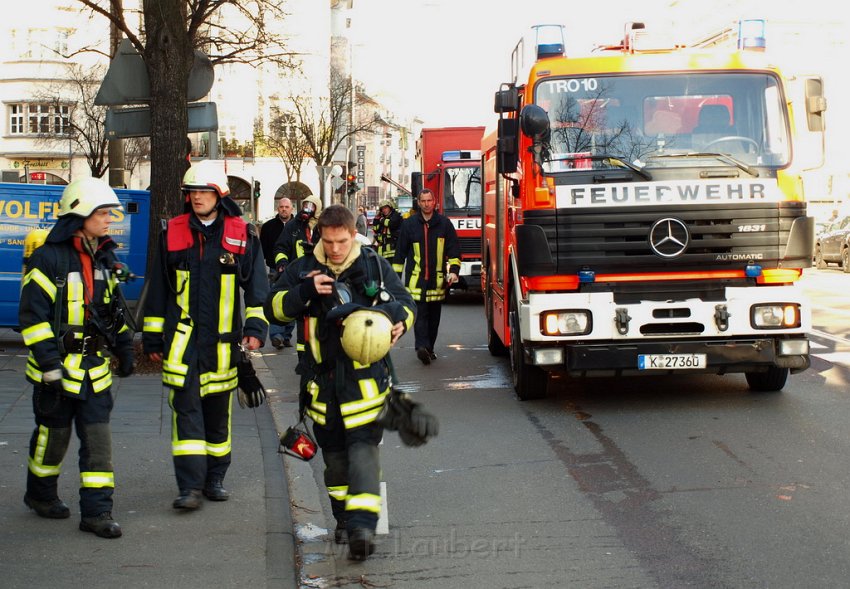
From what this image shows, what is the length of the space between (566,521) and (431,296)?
6.76 metres

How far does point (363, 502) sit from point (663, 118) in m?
5.06

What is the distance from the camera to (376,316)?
17.7 feet

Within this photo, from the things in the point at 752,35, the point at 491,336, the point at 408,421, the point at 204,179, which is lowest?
the point at 491,336

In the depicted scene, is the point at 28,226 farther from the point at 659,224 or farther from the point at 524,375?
the point at 659,224

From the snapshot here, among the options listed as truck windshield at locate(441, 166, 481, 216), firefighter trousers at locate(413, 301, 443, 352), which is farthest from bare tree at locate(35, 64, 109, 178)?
firefighter trousers at locate(413, 301, 443, 352)

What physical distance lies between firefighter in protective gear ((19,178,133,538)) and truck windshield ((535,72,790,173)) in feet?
14.1

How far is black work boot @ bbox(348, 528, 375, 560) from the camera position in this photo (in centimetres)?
538

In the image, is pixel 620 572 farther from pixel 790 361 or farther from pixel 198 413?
pixel 790 361

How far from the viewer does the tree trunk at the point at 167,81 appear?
38.6 ft

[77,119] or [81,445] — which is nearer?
[81,445]

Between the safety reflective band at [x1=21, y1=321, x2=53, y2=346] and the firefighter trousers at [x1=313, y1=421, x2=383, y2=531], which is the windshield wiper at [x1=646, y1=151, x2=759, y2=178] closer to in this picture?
the firefighter trousers at [x1=313, y1=421, x2=383, y2=531]

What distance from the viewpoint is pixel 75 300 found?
5906 mm

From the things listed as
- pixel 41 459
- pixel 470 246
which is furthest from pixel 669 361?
pixel 470 246

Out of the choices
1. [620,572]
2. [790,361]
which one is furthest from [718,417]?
[620,572]
